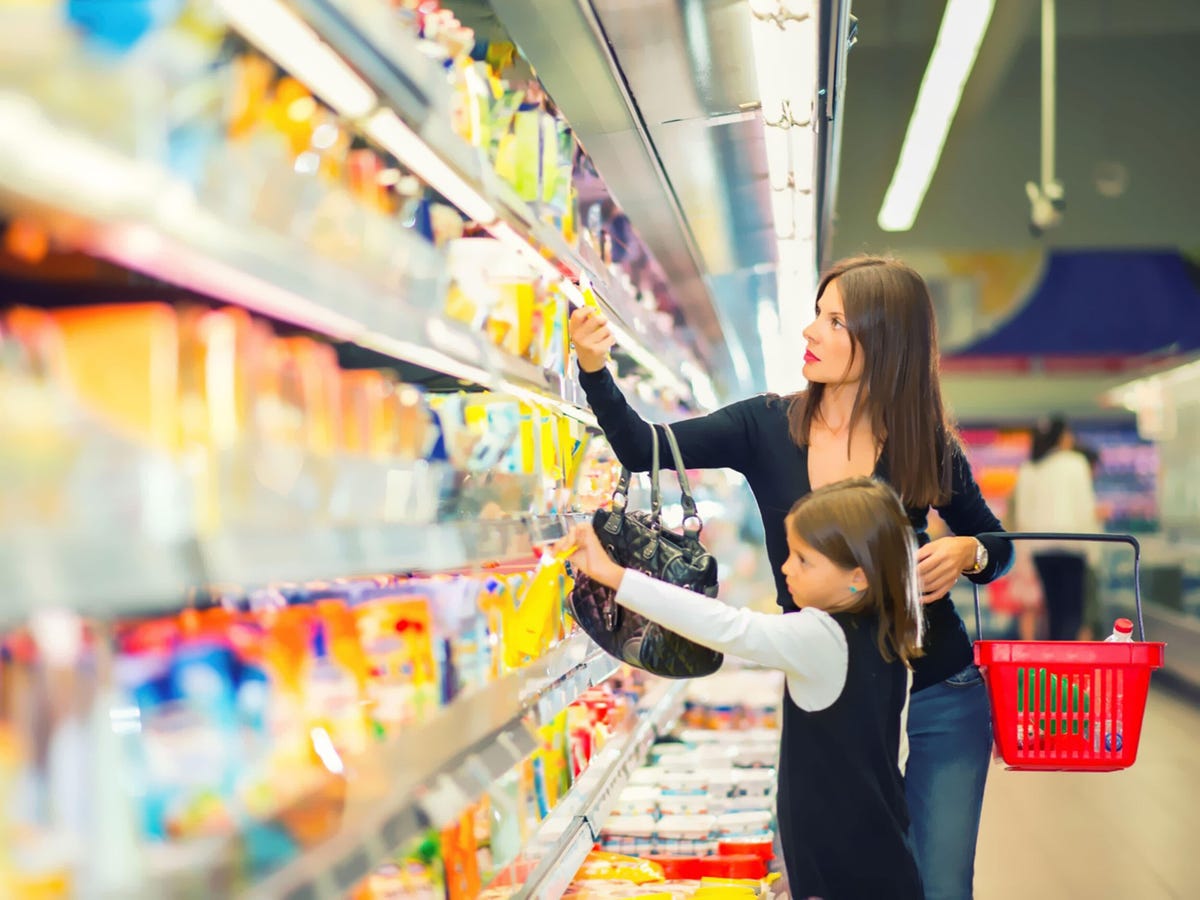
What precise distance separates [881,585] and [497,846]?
0.81 m

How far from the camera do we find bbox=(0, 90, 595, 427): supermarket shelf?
79cm

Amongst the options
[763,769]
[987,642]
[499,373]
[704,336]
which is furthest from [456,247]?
[704,336]

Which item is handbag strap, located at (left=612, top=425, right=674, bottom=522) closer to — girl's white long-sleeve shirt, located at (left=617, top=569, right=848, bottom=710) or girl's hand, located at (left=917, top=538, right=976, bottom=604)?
girl's white long-sleeve shirt, located at (left=617, top=569, right=848, bottom=710)

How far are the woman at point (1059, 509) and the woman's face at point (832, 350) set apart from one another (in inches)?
265

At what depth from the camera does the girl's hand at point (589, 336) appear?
195cm

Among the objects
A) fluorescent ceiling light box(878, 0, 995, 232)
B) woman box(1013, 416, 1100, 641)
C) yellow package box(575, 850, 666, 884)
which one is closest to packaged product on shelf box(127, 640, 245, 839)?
yellow package box(575, 850, 666, 884)

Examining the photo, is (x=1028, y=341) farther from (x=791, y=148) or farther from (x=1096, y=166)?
(x=791, y=148)

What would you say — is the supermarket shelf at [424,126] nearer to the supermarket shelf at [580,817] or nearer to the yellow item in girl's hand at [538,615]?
the yellow item in girl's hand at [538,615]

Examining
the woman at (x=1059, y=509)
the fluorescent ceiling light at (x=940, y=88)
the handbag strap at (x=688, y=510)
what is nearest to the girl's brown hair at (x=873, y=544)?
the handbag strap at (x=688, y=510)

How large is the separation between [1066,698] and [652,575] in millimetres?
944

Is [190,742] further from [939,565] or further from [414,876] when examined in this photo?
[939,565]

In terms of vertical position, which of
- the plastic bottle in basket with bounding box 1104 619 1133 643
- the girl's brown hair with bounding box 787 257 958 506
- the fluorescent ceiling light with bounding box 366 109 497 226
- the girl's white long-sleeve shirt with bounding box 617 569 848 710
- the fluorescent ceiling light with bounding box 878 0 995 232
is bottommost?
the plastic bottle in basket with bounding box 1104 619 1133 643

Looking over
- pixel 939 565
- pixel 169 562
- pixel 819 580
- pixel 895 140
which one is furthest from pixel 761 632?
pixel 895 140

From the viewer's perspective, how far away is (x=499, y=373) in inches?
72.1
